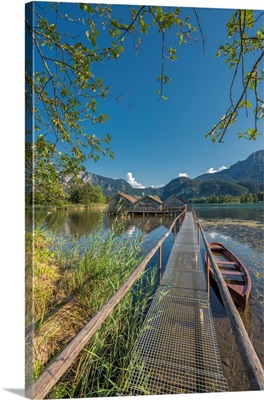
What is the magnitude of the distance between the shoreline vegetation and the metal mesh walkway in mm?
103

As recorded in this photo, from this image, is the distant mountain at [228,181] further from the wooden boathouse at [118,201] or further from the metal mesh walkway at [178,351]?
the wooden boathouse at [118,201]

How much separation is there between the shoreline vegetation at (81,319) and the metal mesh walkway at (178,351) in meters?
0.10

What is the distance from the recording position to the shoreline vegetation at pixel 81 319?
1143 mm

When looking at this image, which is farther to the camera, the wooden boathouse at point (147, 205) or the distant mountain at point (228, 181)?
the wooden boathouse at point (147, 205)

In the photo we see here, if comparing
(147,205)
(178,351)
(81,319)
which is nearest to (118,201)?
(81,319)

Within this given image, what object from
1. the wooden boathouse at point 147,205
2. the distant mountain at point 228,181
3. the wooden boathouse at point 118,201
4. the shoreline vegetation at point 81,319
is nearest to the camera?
the shoreline vegetation at point 81,319

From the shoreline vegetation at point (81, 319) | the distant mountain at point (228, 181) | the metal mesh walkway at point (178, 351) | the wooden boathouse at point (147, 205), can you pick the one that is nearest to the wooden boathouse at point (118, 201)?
the wooden boathouse at point (147, 205)

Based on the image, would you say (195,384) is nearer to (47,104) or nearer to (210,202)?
(47,104)

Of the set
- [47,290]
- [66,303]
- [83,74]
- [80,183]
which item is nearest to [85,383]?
[66,303]

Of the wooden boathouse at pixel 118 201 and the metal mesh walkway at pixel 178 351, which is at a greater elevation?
the wooden boathouse at pixel 118 201

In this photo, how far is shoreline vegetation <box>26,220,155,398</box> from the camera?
114cm

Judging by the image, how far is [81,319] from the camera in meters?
1.49

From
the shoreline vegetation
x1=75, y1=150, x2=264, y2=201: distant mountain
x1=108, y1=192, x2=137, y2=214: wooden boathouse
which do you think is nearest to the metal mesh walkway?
the shoreline vegetation

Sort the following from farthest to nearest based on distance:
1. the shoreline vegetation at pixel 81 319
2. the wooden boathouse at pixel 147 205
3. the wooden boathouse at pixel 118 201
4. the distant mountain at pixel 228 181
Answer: the wooden boathouse at pixel 147 205 < the wooden boathouse at pixel 118 201 < the distant mountain at pixel 228 181 < the shoreline vegetation at pixel 81 319
